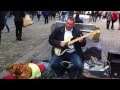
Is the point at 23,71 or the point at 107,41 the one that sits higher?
the point at 23,71

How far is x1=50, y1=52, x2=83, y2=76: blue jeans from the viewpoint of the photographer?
26.2ft

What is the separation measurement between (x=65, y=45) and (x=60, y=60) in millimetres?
336

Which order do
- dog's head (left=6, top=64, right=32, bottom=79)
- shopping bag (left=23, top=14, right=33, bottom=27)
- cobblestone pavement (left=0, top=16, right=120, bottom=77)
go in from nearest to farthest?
dog's head (left=6, top=64, right=32, bottom=79) < shopping bag (left=23, top=14, right=33, bottom=27) < cobblestone pavement (left=0, top=16, right=120, bottom=77)

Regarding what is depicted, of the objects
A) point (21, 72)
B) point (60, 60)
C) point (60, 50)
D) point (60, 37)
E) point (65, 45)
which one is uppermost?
point (60, 37)

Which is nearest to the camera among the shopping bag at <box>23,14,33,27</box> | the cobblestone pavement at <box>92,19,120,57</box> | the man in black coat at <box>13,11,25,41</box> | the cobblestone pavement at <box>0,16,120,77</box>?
the man in black coat at <box>13,11,25,41</box>

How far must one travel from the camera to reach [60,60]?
8.04m

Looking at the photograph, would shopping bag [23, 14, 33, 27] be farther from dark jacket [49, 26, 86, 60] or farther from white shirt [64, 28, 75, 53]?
white shirt [64, 28, 75, 53]

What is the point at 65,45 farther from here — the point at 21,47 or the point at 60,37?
the point at 21,47

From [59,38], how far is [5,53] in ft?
4.82

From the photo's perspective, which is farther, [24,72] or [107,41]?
[107,41]

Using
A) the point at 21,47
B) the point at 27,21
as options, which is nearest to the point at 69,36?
the point at 27,21

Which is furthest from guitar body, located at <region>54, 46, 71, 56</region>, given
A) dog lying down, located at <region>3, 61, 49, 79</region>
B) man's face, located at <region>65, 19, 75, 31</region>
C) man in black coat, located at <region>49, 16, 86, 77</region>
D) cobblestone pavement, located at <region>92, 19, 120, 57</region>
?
cobblestone pavement, located at <region>92, 19, 120, 57</region>

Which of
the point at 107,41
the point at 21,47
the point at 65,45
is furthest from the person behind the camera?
the point at 107,41
